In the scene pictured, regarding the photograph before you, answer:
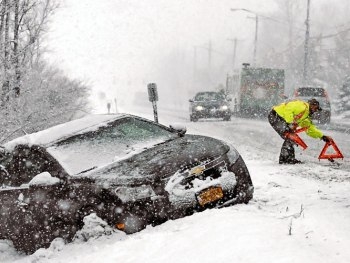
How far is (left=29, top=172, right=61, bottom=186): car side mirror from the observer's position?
5230 mm

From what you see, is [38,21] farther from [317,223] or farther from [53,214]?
[317,223]

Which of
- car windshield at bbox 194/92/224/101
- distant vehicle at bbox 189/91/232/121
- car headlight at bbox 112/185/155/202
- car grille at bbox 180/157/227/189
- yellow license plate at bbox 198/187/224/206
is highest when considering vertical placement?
car grille at bbox 180/157/227/189

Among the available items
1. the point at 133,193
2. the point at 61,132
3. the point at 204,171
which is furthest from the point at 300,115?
the point at 133,193

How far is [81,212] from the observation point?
16.7 ft

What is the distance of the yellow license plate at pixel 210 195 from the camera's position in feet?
17.3

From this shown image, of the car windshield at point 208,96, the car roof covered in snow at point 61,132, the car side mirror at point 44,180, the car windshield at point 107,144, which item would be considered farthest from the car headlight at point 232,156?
the car windshield at point 208,96

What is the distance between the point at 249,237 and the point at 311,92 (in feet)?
65.5

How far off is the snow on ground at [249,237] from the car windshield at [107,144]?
95 centimetres

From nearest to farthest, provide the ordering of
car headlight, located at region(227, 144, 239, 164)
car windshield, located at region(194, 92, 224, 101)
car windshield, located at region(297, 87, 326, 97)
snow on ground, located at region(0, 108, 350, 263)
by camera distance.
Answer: snow on ground, located at region(0, 108, 350, 263), car headlight, located at region(227, 144, 239, 164), car windshield, located at region(297, 87, 326, 97), car windshield, located at region(194, 92, 224, 101)

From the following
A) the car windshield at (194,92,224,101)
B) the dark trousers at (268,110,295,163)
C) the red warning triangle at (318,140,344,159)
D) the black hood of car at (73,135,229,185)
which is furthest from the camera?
the car windshield at (194,92,224,101)

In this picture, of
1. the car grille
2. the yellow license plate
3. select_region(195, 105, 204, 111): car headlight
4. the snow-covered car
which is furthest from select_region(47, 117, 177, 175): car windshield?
select_region(195, 105, 204, 111): car headlight

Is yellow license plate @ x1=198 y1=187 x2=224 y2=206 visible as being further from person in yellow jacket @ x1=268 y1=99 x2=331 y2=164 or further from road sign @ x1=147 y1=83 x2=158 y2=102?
road sign @ x1=147 y1=83 x2=158 y2=102

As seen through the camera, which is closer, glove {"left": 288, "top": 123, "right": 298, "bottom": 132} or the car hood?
glove {"left": 288, "top": 123, "right": 298, "bottom": 132}

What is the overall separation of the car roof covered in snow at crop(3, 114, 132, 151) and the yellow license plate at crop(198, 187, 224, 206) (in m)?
1.87
